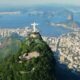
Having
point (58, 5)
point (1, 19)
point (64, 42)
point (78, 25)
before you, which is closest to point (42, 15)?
point (1, 19)

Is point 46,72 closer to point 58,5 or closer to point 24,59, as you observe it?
point 24,59

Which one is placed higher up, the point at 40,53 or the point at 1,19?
the point at 40,53

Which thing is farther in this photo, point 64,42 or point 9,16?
point 9,16

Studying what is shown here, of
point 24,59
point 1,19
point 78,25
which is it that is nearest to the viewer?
point 24,59

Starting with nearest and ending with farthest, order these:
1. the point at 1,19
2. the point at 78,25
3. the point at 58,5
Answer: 1. the point at 78,25
2. the point at 1,19
3. the point at 58,5

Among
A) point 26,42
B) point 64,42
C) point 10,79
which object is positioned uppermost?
point 26,42

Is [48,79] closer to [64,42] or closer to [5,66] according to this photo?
[5,66]

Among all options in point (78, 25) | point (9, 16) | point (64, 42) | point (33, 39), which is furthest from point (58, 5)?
point (33, 39)
